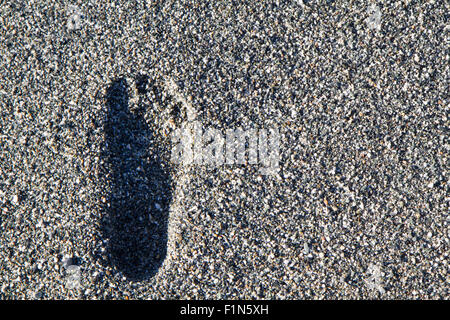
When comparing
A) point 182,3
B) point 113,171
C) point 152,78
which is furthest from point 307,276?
point 182,3

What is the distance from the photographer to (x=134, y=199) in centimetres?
132

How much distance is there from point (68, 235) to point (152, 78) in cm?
56

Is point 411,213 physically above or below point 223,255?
above

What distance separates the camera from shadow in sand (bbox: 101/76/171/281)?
4.32 feet

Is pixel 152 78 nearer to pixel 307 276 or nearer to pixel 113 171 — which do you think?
pixel 113 171

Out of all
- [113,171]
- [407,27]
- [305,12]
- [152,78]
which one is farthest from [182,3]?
[407,27]

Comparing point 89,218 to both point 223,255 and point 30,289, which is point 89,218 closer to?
point 30,289

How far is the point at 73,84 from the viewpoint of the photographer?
4.53ft

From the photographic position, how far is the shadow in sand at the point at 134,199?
1.32 metres
